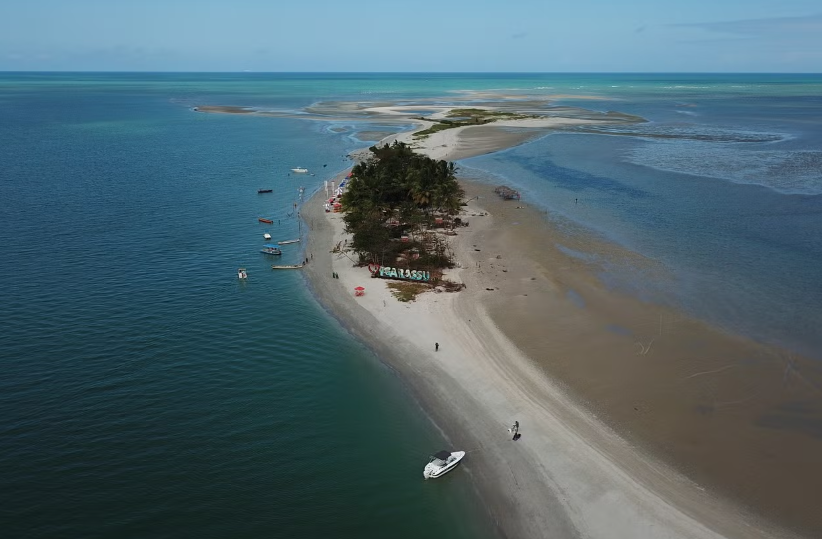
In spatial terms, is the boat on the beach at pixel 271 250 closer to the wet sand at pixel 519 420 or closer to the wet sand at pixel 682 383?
the wet sand at pixel 519 420

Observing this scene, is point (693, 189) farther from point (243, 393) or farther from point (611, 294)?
point (243, 393)

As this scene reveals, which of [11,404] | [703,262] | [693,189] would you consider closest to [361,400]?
[11,404]

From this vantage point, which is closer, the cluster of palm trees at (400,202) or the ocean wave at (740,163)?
the cluster of palm trees at (400,202)

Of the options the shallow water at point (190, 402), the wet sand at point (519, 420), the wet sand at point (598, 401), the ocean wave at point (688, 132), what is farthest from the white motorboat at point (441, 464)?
the ocean wave at point (688, 132)

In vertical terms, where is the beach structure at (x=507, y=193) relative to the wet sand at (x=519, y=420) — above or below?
above

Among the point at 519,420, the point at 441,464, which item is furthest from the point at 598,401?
the point at 441,464
